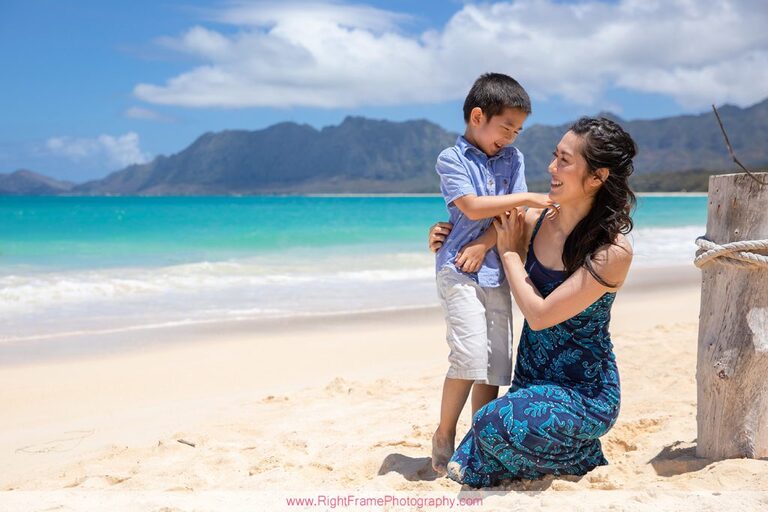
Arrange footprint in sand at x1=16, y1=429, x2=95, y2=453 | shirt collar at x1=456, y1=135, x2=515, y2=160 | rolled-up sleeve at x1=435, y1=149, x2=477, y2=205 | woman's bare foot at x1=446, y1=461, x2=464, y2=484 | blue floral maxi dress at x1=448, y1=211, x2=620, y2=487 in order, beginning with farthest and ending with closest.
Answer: footprint in sand at x1=16, y1=429, x2=95, y2=453
shirt collar at x1=456, y1=135, x2=515, y2=160
rolled-up sleeve at x1=435, y1=149, x2=477, y2=205
woman's bare foot at x1=446, y1=461, x2=464, y2=484
blue floral maxi dress at x1=448, y1=211, x2=620, y2=487

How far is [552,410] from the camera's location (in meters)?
2.92

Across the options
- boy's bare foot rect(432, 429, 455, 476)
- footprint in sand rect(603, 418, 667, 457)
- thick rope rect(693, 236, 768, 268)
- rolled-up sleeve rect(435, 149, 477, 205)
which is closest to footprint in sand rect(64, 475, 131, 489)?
boy's bare foot rect(432, 429, 455, 476)

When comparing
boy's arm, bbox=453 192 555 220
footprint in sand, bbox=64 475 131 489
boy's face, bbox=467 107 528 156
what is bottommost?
footprint in sand, bbox=64 475 131 489

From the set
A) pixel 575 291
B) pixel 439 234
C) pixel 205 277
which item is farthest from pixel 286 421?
pixel 205 277

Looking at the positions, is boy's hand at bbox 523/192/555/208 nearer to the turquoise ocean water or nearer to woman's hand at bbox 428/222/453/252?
woman's hand at bbox 428/222/453/252

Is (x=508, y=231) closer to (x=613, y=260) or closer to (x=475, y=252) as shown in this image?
(x=475, y=252)

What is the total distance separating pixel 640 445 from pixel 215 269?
10.7 meters

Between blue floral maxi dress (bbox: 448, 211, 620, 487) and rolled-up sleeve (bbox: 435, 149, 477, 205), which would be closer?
blue floral maxi dress (bbox: 448, 211, 620, 487)

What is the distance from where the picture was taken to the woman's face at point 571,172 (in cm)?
295

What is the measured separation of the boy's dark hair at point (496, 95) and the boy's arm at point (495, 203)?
418mm

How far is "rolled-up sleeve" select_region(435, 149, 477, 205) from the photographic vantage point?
3.20 metres

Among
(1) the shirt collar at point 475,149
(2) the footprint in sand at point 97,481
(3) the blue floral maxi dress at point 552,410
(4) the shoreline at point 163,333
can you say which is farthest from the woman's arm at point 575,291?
(4) the shoreline at point 163,333

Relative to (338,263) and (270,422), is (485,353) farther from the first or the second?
(338,263)

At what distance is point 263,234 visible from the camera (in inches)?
1058
